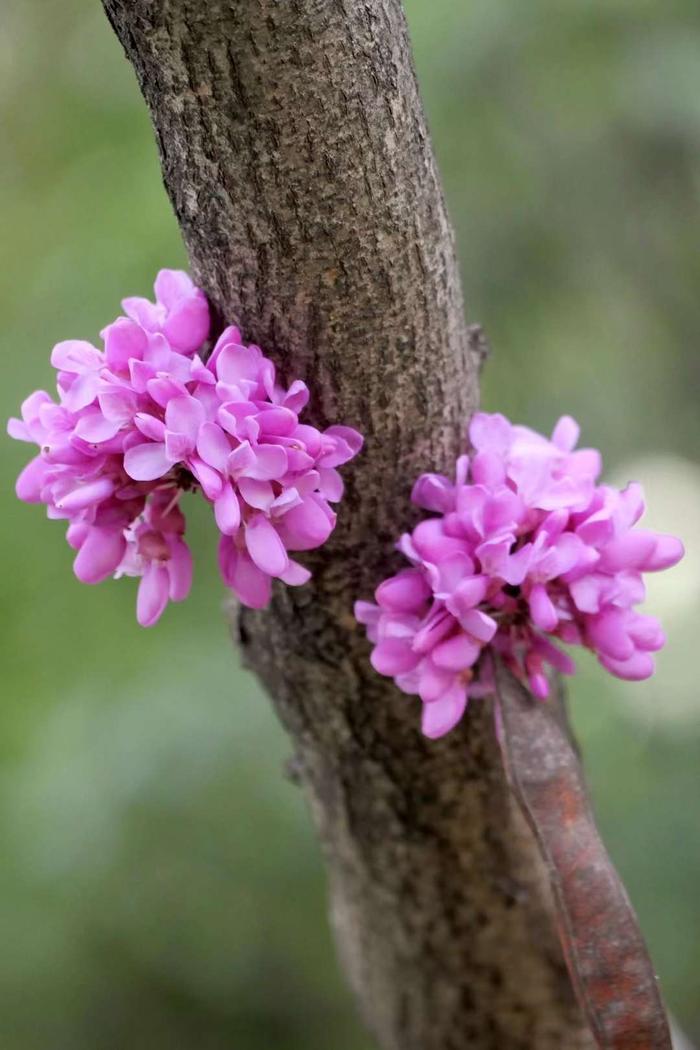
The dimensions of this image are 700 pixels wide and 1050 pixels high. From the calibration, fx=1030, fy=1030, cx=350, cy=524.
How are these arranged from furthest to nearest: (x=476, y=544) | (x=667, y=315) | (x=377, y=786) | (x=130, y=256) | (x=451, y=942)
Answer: (x=667, y=315) → (x=130, y=256) → (x=451, y=942) → (x=377, y=786) → (x=476, y=544)

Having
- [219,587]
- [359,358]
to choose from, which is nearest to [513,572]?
[359,358]

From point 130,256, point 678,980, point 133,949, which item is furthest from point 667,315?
point 133,949

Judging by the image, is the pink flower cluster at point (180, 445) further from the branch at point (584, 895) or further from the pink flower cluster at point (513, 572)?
the branch at point (584, 895)

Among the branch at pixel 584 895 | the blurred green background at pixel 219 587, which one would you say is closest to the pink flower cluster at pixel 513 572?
the branch at pixel 584 895

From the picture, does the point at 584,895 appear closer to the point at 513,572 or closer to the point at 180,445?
the point at 513,572

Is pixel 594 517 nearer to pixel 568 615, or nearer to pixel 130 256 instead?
pixel 568 615
